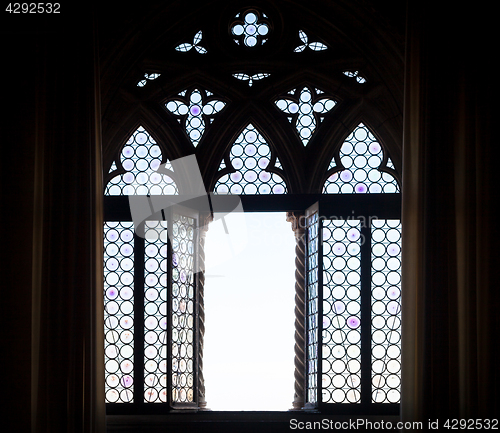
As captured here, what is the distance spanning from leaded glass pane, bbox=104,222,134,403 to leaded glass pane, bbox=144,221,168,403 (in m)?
0.11

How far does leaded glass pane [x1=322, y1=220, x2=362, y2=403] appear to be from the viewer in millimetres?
4242

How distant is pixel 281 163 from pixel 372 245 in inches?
35.0

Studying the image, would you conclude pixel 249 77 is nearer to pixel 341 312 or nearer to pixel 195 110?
pixel 195 110

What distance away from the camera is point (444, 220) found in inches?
127

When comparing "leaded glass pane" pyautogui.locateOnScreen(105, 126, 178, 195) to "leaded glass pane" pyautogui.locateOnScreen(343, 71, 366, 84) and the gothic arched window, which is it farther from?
"leaded glass pane" pyautogui.locateOnScreen(343, 71, 366, 84)

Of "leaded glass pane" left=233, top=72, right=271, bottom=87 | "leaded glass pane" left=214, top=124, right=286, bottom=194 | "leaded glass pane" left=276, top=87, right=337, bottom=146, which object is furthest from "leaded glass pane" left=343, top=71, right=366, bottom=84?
"leaded glass pane" left=214, top=124, right=286, bottom=194

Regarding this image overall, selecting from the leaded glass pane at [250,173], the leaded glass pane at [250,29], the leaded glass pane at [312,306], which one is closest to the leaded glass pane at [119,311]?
the leaded glass pane at [250,173]

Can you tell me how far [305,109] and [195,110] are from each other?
2.72ft

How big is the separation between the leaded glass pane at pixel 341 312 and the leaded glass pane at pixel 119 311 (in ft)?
4.38

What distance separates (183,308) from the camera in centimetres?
445

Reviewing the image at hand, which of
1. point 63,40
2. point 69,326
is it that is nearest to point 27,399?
point 69,326

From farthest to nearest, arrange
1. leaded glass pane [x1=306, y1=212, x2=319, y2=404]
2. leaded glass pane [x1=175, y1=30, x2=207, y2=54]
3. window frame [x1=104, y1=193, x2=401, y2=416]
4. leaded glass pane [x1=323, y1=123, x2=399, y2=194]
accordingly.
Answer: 1. leaded glass pane [x1=175, y1=30, x2=207, y2=54]
2. leaded glass pane [x1=323, y1=123, x2=399, y2=194]
3. leaded glass pane [x1=306, y1=212, x2=319, y2=404]
4. window frame [x1=104, y1=193, x2=401, y2=416]

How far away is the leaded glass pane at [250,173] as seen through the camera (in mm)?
4660

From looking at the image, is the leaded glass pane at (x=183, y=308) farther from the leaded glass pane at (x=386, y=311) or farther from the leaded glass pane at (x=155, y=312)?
the leaded glass pane at (x=386, y=311)
